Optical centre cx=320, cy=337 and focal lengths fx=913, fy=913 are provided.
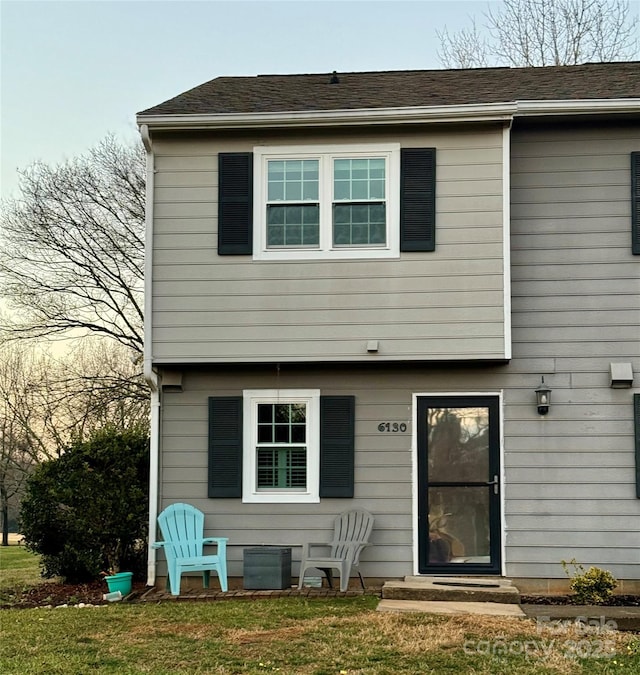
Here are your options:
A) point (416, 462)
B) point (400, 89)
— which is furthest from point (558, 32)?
point (416, 462)

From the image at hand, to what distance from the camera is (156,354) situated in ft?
30.3

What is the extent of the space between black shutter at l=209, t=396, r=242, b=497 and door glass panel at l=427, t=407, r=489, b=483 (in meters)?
1.96

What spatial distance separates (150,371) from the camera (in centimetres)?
921

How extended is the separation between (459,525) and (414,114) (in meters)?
4.12

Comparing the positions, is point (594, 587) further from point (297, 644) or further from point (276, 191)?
point (276, 191)

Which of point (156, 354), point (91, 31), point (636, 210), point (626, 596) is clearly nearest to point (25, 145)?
point (91, 31)

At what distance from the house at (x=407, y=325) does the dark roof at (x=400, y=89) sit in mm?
120

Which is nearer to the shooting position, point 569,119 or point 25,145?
point 569,119

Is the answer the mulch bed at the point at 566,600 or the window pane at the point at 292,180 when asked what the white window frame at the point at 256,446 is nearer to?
the window pane at the point at 292,180

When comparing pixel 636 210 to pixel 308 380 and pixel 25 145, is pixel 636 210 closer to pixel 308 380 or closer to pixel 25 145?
pixel 308 380

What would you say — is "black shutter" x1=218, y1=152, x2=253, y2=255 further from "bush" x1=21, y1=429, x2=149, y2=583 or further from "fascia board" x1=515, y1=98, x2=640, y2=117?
"fascia board" x1=515, y1=98, x2=640, y2=117

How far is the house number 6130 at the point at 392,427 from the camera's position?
935cm

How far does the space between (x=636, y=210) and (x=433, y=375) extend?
104 inches

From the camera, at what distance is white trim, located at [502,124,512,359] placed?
8.88 metres
